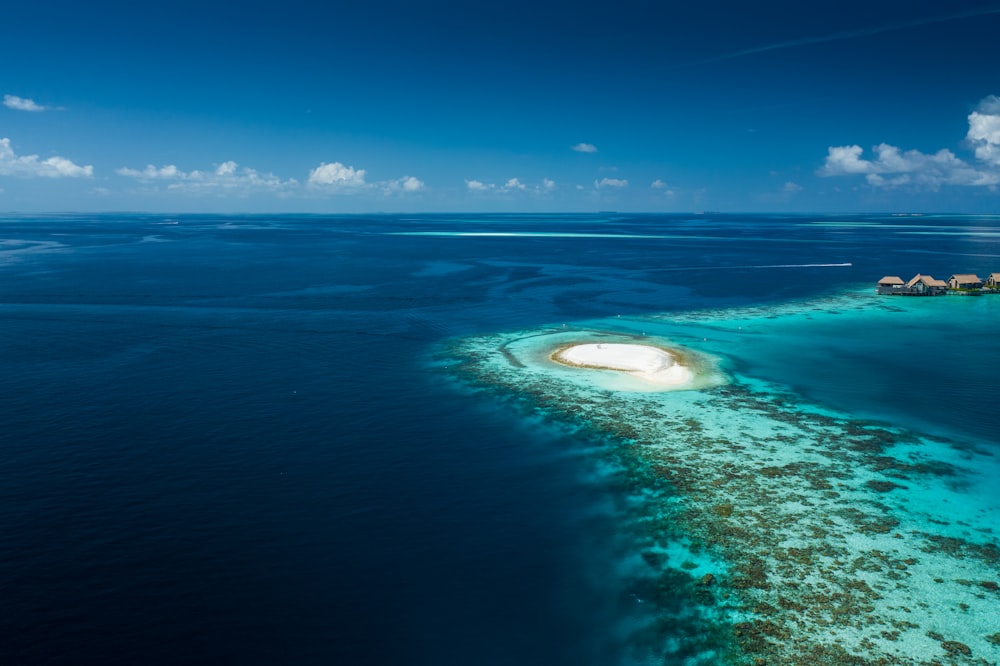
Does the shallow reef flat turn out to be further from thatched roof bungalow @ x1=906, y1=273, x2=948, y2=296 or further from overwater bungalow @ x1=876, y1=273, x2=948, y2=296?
thatched roof bungalow @ x1=906, y1=273, x2=948, y2=296

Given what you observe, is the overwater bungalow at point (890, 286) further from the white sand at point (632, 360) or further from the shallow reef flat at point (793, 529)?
the shallow reef flat at point (793, 529)

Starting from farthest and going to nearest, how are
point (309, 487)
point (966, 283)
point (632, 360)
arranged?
point (966, 283), point (632, 360), point (309, 487)

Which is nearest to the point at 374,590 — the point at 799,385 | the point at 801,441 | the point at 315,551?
the point at 315,551

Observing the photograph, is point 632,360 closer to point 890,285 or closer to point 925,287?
point 890,285

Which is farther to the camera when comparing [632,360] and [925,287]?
[925,287]

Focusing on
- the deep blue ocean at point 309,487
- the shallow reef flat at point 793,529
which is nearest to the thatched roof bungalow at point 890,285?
the deep blue ocean at point 309,487

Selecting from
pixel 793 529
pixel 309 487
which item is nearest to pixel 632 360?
pixel 793 529
